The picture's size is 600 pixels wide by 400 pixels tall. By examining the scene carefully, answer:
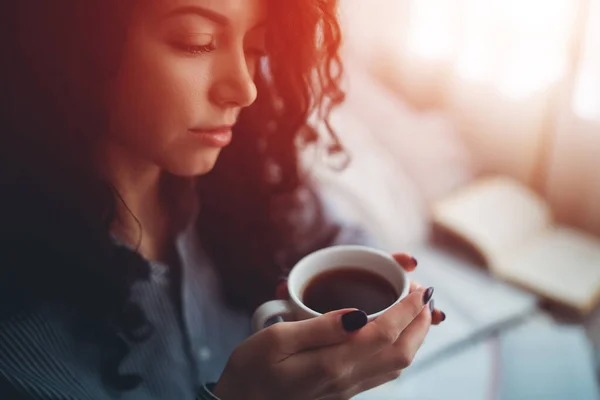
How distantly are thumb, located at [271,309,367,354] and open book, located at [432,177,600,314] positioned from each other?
0.78 m

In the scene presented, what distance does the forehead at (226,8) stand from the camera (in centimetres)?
52

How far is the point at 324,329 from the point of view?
0.49 meters

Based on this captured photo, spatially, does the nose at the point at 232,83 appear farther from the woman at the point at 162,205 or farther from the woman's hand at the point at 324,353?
the woman's hand at the point at 324,353

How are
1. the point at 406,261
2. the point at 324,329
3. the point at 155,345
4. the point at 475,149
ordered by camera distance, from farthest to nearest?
the point at 475,149, the point at 155,345, the point at 406,261, the point at 324,329

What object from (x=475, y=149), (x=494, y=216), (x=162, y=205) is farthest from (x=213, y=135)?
(x=475, y=149)

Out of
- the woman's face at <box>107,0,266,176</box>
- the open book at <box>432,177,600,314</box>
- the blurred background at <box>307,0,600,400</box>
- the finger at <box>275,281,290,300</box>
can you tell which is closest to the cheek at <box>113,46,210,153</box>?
the woman's face at <box>107,0,266,176</box>

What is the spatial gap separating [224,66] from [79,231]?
0.24 meters

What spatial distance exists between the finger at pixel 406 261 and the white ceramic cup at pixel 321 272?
15 millimetres

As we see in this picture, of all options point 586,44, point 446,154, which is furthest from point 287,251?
point 586,44

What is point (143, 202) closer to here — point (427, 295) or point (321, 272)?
point (321, 272)

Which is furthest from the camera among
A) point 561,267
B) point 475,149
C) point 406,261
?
point 475,149

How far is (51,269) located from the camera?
2.12ft

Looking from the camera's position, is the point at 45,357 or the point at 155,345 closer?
the point at 45,357

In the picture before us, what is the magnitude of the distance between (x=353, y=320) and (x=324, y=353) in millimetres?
41
